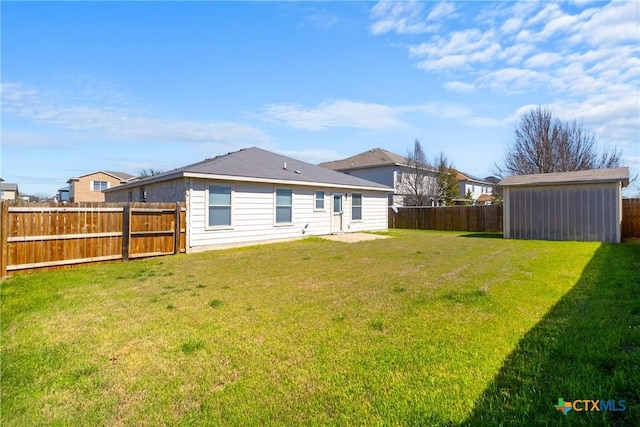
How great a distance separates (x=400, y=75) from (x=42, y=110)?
1625 cm

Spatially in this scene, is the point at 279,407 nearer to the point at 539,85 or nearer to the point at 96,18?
the point at 96,18

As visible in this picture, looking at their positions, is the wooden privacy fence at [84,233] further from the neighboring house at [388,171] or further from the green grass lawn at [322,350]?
the neighboring house at [388,171]

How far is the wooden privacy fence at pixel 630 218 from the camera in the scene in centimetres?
1445

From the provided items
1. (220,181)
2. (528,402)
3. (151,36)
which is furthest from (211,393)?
(151,36)

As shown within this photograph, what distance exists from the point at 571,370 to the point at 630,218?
54.9ft

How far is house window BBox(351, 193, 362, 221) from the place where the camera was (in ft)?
58.3

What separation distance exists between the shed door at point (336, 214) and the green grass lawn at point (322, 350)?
32.4 feet

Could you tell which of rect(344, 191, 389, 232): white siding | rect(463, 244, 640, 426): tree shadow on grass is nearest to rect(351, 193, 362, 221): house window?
rect(344, 191, 389, 232): white siding

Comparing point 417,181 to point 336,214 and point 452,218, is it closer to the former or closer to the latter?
point 452,218

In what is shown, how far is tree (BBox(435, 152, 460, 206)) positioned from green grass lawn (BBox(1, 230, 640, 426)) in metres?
26.5

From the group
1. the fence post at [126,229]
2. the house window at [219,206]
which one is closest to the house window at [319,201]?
the house window at [219,206]

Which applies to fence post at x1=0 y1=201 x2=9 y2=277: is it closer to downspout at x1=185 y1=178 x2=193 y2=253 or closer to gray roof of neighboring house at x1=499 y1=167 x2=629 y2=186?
downspout at x1=185 y1=178 x2=193 y2=253

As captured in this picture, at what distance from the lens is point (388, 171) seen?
31812 millimetres

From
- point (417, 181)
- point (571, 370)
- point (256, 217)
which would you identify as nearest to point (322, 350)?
point (571, 370)
